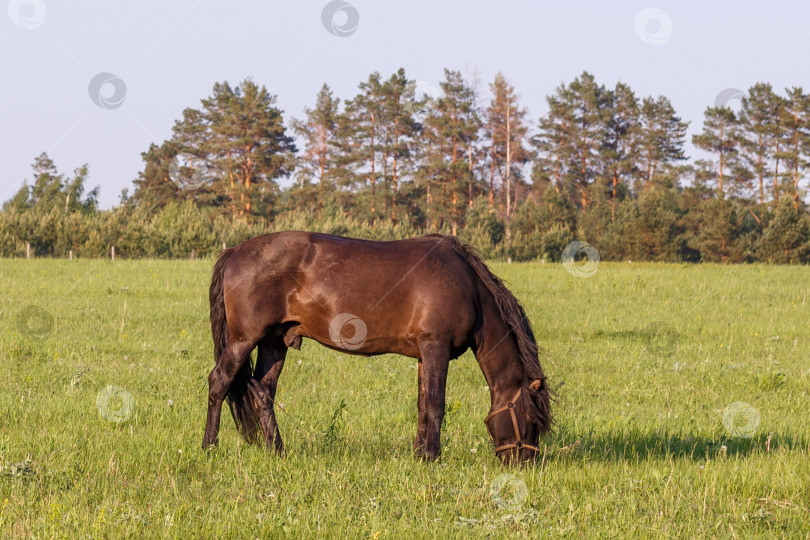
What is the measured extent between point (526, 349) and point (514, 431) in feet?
2.29

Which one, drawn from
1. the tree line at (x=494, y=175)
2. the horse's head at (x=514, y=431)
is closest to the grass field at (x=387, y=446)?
the horse's head at (x=514, y=431)

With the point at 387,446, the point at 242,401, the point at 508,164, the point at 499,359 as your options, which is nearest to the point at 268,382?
the point at 242,401

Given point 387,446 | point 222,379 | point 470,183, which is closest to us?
point 222,379

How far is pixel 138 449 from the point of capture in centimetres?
640

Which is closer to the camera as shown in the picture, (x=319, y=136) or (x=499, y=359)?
(x=499, y=359)

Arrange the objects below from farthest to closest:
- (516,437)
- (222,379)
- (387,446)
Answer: (387,446) → (222,379) → (516,437)

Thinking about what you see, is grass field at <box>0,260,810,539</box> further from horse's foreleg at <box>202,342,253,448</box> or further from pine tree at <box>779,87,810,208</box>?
pine tree at <box>779,87,810,208</box>

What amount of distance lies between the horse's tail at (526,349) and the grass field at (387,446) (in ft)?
1.31

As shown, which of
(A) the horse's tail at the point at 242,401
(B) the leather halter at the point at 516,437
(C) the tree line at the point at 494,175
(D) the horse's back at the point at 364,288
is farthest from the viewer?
(C) the tree line at the point at 494,175

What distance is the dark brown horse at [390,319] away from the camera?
6.34 meters

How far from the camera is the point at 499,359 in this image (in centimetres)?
648

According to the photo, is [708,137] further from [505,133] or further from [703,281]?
[703,281]

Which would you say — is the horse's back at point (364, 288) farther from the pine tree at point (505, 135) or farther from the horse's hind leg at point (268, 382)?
the pine tree at point (505, 135)

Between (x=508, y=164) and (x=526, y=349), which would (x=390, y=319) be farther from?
(x=508, y=164)
